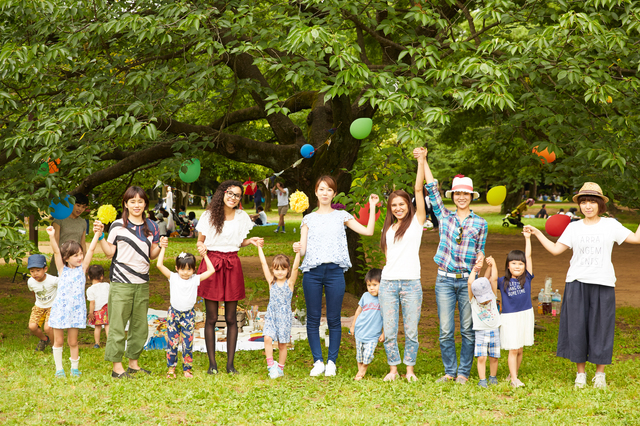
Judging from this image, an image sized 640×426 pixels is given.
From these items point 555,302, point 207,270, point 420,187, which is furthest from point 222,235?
point 555,302

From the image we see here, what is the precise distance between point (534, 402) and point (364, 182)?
3246mm

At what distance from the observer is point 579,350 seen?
4.91 meters

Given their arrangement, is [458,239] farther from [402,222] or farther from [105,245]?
[105,245]

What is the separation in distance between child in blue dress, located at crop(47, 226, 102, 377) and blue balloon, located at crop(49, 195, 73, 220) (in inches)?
58.9

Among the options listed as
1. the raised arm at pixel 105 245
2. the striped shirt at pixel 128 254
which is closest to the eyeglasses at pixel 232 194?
the striped shirt at pixel 128 254

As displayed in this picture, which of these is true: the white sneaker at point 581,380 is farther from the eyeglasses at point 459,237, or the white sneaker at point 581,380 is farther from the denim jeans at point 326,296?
the denim jeans at point 326,296

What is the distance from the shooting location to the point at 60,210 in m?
6.72

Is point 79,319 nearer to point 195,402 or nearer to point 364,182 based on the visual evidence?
point 195,402

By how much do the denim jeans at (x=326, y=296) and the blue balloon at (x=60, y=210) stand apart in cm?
324

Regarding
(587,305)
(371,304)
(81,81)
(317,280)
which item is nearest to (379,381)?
(371,304)

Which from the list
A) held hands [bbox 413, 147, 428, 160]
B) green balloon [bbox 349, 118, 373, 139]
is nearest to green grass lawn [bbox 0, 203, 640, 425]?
held hands [bbox 413, 147, 428, 160]

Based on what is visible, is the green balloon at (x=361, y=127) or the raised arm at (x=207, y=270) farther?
the green balloon at (x=361, y=127)

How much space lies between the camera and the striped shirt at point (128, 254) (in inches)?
201

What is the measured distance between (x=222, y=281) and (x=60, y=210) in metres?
2.67
